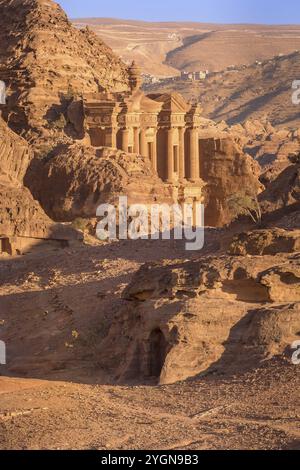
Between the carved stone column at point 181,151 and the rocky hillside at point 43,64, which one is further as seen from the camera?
the carved stone column at point 181,151

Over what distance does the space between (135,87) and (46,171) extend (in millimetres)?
13047

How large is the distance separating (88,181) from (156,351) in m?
23.5

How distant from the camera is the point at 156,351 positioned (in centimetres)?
2527

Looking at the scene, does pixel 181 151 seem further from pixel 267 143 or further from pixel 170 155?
pixel 267 143

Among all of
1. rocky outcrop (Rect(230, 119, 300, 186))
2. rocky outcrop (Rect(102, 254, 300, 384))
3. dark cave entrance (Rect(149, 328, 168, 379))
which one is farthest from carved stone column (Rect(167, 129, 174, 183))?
dark cave entrance (Rect(149, 328, 168, 379))

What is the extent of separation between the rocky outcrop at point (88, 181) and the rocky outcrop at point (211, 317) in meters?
20.1

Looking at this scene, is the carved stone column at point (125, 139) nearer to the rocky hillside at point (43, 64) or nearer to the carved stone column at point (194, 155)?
the rocky hillside at point (43, 64)

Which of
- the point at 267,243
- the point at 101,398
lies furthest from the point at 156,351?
the point at 267,243

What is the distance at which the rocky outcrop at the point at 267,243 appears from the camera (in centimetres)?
2694

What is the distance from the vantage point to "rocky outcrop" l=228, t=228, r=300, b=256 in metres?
26.9

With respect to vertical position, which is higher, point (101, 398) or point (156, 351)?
point (101, 398)

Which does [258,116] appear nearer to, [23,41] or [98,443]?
[23,41]

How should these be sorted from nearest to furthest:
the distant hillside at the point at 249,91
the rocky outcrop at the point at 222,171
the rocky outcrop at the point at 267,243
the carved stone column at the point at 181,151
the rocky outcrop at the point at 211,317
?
the rocky outcrop at the point at 211,317, the rocky outcrop at the point at 267,243, the carved stone column at the point at 181,151, the rocky outcrop at the point at 222,171, the distant hillside at the point at 249,91

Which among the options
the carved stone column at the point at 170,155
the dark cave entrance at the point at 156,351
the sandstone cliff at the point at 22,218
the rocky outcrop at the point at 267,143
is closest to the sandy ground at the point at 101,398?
the dark cave entrance at the point at 156,351
